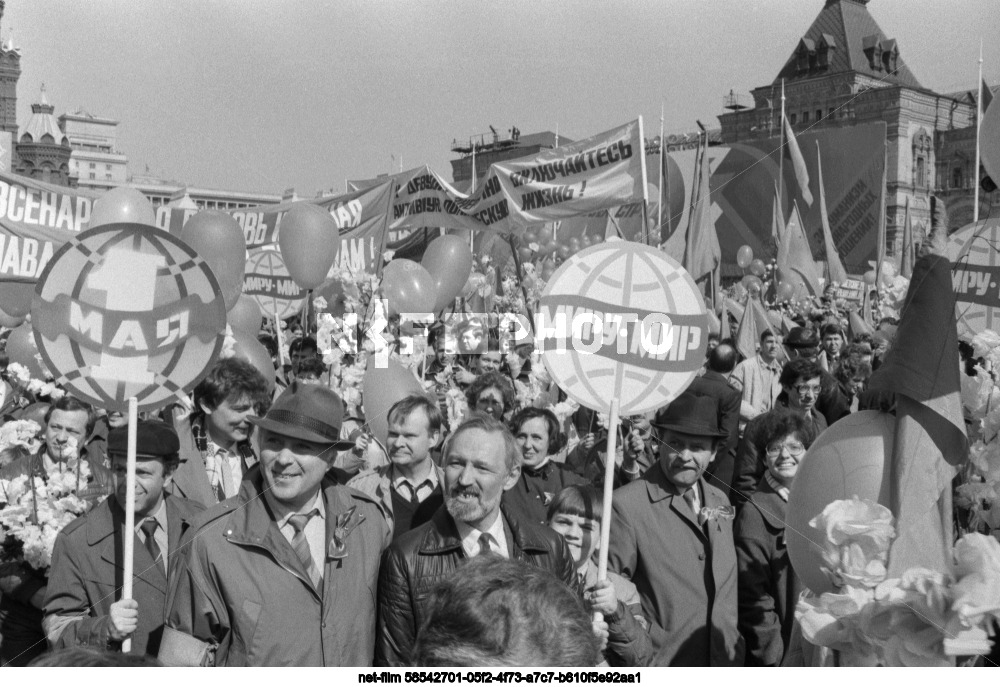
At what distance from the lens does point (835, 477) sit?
2391 mm

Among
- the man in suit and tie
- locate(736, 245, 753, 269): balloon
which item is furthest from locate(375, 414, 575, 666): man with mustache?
locate(736, 245, 753, 269): balloon

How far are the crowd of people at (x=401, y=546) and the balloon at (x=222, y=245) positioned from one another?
126 inches

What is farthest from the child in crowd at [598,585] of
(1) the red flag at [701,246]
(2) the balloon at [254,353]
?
(1) the red flag at [701,246]

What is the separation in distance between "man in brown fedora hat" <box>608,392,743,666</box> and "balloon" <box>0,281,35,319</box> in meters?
7.78

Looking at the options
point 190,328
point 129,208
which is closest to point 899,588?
point 190,328

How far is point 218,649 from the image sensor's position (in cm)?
264

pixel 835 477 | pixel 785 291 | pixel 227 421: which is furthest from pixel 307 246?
pixel 835 477

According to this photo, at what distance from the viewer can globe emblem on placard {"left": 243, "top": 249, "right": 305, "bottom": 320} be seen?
11.0 metres

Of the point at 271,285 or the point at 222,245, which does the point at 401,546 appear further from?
the point at 271,285

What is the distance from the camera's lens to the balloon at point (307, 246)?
9.93 metres

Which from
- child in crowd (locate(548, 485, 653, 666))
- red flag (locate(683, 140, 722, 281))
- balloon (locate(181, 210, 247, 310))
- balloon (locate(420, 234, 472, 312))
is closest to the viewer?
child in crowd (locate(548, 485, 653, 666))

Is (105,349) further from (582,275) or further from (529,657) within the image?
(529,657)

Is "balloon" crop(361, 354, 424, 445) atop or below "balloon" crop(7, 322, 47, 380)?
below

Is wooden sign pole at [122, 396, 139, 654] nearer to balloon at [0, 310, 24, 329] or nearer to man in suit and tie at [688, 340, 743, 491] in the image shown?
man in suit and tie at [688, 340, 743, 491]
